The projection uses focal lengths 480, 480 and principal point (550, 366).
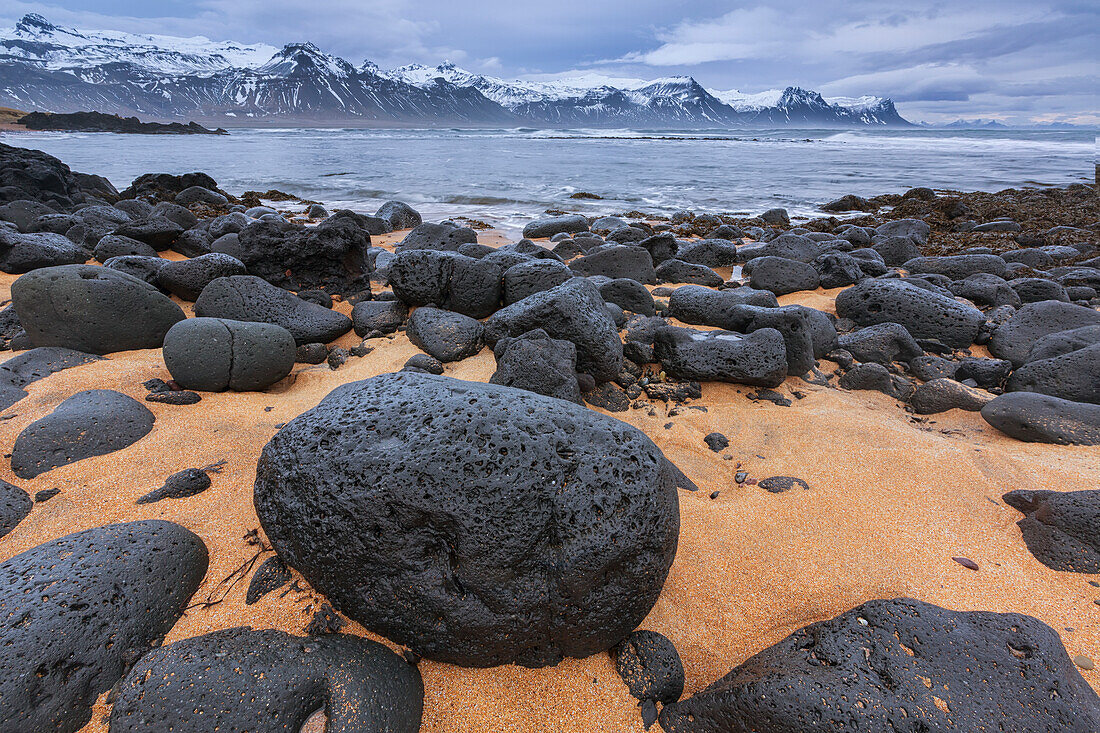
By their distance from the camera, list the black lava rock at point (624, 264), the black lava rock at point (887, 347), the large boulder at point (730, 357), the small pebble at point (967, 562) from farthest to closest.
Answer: the black lava rock at point (624, 264) → the black lava rock at point (887, 347) → the large boulder at point (730, 357) → the small pebble at point (967, 562)

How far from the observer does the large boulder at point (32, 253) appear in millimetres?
5535

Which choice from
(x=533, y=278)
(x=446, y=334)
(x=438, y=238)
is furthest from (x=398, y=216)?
(x=446, y=334)

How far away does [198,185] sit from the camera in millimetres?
13266

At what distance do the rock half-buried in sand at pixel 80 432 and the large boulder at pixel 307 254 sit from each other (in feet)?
8.17

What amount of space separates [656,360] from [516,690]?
9.05 feet

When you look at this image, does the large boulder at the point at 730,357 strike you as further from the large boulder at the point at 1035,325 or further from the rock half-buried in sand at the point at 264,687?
the rock half-buried in sand at the point at 264,687

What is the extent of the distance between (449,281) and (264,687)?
11.7 ft

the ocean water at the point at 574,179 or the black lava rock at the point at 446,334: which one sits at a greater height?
the ocean water at the point at 574,179

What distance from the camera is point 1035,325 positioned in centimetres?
454

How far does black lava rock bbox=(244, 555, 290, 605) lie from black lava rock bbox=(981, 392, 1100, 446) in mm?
4240

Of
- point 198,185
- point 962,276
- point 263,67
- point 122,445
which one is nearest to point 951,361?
point 962,276

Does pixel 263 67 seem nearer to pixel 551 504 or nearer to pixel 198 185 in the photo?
pixel 198 185

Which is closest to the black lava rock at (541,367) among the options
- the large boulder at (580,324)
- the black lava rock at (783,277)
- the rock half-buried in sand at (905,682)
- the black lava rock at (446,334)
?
the large boulder at (580,324)

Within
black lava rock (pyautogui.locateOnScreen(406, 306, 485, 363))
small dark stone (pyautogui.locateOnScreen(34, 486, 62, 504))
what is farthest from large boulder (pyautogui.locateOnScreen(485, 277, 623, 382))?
small dark stone (pyautogui.locateOnScreen(34, 486, 62, 504))
